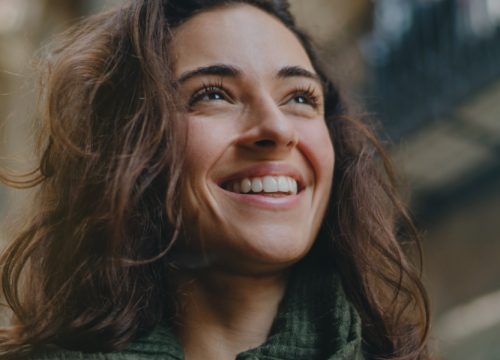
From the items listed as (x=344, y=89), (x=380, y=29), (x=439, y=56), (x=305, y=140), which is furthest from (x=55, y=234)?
(x=380, y=29)

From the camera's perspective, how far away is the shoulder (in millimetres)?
2072

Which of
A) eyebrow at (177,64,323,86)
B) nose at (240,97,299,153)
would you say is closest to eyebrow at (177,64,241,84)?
eyebrow at (177,64,323,86)

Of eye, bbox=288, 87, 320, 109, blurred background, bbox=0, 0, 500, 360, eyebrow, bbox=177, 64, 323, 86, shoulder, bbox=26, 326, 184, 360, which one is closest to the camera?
shoulder, bbox=26, 326, 184, 360

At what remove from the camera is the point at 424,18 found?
7.51 metres

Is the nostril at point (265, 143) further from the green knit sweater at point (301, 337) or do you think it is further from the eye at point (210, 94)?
the green knit sweater at point (301, 337)

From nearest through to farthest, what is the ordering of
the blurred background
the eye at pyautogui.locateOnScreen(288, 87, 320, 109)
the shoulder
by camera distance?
1. the shoulder
2. the eye at pyautogui.locateOnScreen(288, 87, 320, 109)
3. the blurred background

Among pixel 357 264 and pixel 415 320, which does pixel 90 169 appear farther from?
pixel 415 320

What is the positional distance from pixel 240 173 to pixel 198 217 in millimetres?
149

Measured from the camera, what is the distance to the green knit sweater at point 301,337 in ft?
6.82

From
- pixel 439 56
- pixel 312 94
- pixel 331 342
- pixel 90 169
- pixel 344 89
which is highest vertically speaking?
pixel 439 56

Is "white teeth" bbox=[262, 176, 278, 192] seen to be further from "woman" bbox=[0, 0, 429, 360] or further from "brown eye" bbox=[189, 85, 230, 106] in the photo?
"brown eye" bbox=[189, 85, 230, 106]

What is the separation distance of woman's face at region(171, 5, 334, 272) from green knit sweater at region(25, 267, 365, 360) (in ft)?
0.45

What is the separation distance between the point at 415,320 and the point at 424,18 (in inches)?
217

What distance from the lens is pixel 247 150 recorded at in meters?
2.15
